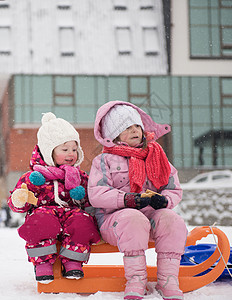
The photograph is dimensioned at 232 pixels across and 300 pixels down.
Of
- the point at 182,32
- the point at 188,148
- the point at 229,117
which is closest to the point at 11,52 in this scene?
the point at 182,32

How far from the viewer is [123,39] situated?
6.16 meters

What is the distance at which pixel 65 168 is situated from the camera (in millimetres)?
1289

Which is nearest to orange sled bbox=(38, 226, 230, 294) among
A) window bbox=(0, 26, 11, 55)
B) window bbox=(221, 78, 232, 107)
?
window bbox=(0, 26, 11, 55)

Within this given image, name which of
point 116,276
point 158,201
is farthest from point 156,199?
point 116,276

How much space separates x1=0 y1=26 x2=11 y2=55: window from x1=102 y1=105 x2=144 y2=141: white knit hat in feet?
17.1

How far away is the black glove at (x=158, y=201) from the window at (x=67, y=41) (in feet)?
17.4

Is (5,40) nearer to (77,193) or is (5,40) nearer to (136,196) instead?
(77,193)

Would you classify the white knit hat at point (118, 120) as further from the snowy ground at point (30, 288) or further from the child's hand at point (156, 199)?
the snowy ground at point (30, 288)

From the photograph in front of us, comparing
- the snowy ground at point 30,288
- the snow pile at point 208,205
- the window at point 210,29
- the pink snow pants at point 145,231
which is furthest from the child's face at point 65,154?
the window at point 210,29

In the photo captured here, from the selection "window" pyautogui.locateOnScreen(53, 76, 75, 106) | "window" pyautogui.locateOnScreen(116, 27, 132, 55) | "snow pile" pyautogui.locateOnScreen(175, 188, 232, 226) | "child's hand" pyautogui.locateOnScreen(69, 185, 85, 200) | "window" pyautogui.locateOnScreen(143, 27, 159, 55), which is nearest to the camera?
"child's hand" pyautogui.locateOnScreen(69, 185, 85, 200)

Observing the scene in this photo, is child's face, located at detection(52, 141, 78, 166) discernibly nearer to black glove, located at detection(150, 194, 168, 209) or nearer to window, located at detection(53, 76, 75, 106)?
black glove, located at detection(150, 194, 168, 209)

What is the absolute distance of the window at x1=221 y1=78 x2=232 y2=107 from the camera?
6.97 metres

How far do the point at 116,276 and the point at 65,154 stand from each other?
15.6 inches

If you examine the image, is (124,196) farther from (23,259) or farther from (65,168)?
(23,259)
